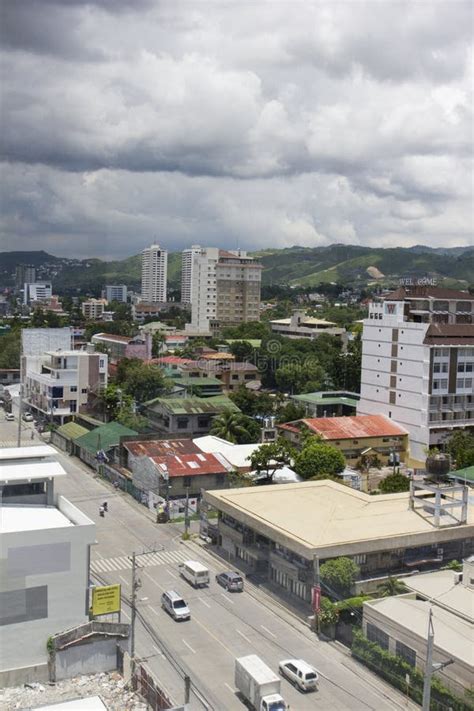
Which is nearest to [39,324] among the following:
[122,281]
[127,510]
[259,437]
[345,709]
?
[259,437]

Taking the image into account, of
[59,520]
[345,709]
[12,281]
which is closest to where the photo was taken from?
[345,709]

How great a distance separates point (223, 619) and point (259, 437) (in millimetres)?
20071

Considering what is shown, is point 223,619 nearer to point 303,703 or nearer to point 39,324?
point 303,703

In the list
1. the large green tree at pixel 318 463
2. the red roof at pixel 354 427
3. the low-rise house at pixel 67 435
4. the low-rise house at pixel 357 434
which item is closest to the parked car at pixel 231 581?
the large green tree at pixel 318 463

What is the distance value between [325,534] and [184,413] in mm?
21306

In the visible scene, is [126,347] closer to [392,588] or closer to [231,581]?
[231,581]

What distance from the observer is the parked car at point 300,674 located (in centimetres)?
1508

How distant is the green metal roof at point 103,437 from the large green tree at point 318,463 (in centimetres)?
949

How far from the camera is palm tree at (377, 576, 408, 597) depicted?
60.1 feet

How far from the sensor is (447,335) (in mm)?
37625

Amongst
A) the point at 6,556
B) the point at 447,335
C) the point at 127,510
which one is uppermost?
the point at 447,335

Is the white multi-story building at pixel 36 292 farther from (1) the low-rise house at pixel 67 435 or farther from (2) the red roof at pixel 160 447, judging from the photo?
(2) the red roof at pixel 160 447

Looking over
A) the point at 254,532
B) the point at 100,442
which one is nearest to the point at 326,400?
the point at 100,442

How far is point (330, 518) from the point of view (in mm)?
21094
